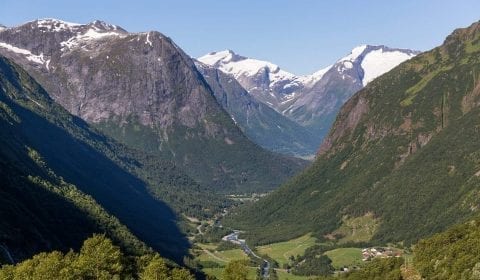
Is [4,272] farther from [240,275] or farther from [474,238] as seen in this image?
[474,238]

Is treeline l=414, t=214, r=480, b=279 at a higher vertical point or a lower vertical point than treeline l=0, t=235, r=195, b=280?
higher

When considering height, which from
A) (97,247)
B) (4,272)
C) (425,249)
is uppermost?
(425,249)

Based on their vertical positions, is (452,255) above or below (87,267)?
above

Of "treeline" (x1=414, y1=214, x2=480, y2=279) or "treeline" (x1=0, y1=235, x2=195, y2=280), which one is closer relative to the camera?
"treeline" (x1=0, y1=235, x2=195, y2=280)

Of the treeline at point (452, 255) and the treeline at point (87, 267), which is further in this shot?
the treeline at point (452, 255)

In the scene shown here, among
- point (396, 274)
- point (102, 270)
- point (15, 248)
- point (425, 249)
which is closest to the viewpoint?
point (102, 270)

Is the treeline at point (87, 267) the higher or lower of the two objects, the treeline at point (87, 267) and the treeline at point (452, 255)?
the lower

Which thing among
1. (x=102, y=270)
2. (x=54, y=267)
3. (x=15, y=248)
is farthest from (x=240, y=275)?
(x=15, y=248)

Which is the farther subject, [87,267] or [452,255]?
[452,255]
